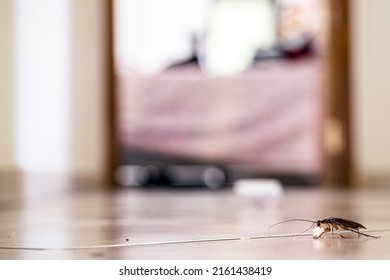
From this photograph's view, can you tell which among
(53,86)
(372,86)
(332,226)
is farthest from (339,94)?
(332,226)

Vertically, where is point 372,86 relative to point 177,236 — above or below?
above

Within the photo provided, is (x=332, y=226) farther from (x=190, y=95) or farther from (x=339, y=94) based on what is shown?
(x=190, y=95)

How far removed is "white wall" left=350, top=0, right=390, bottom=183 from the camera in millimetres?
2738

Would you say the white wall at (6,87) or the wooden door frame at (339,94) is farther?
the wooden door frame at (339,94)

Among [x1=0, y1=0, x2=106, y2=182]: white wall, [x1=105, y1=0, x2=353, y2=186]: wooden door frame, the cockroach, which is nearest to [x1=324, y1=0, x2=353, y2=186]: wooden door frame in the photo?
[x1=105, y1=0, x2=353, y2=186]: wooden door frame

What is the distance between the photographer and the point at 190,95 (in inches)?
139

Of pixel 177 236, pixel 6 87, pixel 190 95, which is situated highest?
pixel 190 95

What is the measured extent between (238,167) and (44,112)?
1617 mm

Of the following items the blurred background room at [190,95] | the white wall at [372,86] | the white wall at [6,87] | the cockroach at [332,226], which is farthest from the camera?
the white wall at [372,86]

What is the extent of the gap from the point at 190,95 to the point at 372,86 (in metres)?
1.11

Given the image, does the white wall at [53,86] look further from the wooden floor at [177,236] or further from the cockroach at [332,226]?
the cockroach at [332,226]

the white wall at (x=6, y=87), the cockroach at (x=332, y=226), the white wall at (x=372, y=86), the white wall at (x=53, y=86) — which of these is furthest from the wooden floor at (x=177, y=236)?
the white wall at (x=372, y=86)

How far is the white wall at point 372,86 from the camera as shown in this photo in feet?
8.98
